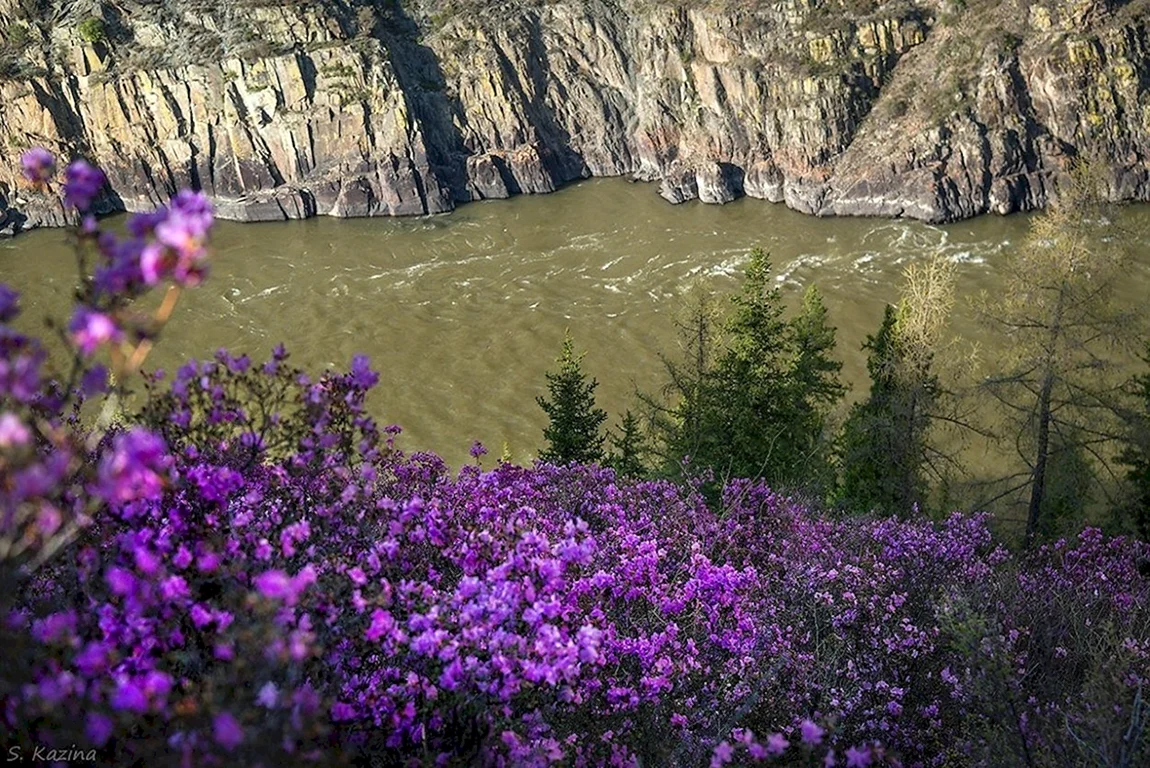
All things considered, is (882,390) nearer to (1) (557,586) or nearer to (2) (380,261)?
(1) (557,586)

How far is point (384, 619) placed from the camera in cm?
434

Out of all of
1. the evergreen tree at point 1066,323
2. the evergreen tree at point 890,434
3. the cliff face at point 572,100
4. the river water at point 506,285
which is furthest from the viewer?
the cliff face at point 572,100

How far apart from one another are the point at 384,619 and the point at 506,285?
147ft

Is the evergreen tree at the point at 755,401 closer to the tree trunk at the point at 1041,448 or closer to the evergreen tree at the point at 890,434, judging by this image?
the evergreen tree at the point at 890,434

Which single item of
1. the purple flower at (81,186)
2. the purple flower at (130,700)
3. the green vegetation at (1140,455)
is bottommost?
the green vegetation at (1140,455)

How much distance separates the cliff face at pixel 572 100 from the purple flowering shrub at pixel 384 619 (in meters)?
48.3

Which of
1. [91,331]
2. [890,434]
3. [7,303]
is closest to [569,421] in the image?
[890,434]

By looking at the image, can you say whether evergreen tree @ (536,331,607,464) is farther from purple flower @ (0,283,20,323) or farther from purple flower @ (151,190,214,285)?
purple flower @ (151,190,214,285)

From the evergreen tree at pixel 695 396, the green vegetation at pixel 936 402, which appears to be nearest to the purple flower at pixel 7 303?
the green vegetation at pixel 936 402

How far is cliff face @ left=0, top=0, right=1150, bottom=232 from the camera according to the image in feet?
165

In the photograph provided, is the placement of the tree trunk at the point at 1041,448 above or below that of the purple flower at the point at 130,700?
below

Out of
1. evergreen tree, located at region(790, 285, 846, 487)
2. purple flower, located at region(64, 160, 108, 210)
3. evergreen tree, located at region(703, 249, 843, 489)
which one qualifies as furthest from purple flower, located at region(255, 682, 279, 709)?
evergreen tree, located at region(790, 285, 846, 487)

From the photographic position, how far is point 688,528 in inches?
374

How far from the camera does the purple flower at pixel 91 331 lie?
229 centimetres
